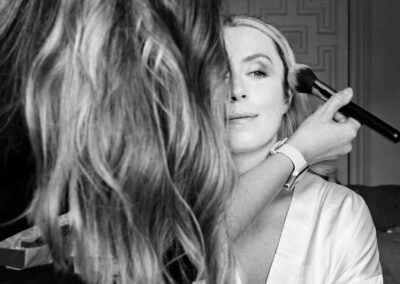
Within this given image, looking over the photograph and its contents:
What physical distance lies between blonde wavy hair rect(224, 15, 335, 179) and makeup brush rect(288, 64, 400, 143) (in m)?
0.05

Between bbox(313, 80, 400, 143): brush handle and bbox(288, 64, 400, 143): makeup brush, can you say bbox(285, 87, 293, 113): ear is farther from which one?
bbox(313, 80, 400, 143): brush handle

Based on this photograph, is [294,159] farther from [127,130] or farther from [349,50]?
[349,50]

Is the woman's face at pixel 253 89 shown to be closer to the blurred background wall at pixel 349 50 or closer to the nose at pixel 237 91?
the nose at pixel 237 91

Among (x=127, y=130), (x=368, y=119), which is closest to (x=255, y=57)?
(x=368, y=119)

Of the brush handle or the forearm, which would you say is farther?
the brush handle

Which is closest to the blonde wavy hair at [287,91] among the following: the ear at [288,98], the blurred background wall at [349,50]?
the ear at [288,98]

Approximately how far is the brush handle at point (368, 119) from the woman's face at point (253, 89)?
0.15 m

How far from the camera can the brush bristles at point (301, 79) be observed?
89 centimetres

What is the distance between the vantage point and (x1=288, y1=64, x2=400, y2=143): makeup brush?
0.77 meters

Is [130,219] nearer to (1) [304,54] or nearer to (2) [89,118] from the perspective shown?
(2) [89,118]

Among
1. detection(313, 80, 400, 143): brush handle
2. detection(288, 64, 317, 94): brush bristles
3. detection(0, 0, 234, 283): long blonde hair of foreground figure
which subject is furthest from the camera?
detection(288, 64, 317, 94): brush bristles

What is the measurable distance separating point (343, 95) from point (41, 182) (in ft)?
1.41

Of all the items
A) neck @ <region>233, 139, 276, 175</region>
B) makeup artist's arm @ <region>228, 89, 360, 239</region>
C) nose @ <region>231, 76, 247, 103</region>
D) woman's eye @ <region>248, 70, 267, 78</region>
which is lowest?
neck @ <region>233, 139, 276, 175</region>

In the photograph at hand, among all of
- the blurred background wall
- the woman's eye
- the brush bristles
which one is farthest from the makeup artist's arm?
the blurred background wall
